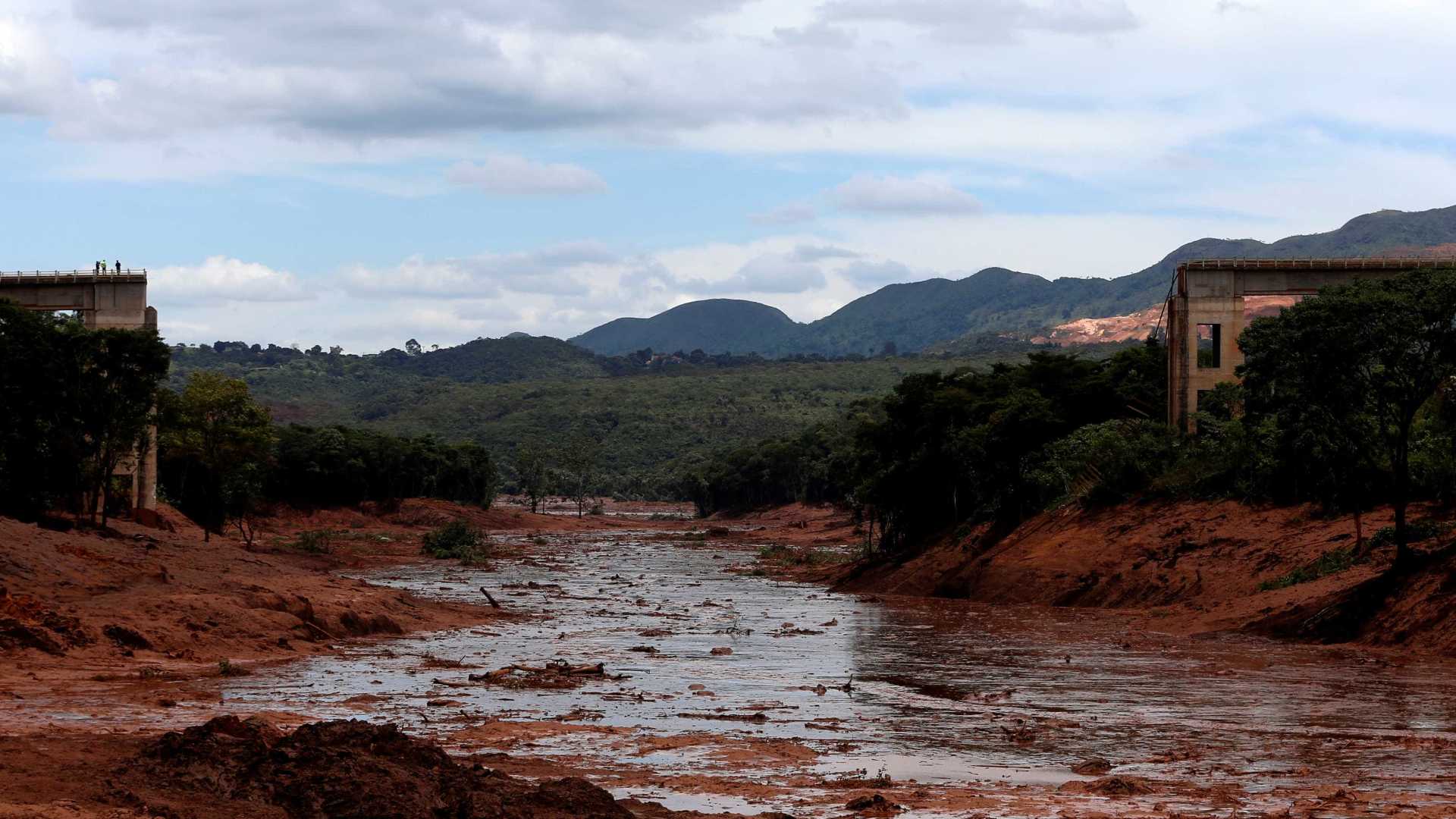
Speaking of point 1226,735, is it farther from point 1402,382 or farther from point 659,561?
point 659,561

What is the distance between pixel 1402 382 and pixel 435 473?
102843 mm

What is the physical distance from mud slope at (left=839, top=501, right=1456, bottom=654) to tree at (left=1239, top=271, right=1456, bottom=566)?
1.65 m

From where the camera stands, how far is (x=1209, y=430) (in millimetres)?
48500

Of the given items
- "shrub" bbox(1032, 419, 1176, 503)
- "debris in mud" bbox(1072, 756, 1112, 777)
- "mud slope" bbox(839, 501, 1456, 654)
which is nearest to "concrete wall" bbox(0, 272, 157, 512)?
"mud slope" bbox(839, 501, 1456, 654)

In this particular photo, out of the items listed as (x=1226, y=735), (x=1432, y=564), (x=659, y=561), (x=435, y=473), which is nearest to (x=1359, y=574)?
(x=1432, y=564)

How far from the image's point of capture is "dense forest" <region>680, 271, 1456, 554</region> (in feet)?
93.0

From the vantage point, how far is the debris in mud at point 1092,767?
15.9 m

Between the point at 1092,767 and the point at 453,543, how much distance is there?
66.7m

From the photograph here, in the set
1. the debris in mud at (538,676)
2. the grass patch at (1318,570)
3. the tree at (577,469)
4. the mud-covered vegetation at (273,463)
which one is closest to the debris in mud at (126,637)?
the debris in mud at (538,676)

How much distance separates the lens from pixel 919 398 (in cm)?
6016

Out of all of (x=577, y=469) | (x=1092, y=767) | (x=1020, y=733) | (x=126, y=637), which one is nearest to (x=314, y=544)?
(x=126, y=637)

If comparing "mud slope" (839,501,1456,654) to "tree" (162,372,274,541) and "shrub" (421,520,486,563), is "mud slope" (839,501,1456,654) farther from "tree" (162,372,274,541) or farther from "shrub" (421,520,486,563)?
"shrub" (421,520,486,563)

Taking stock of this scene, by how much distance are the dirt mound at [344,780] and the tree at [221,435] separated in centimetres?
4525

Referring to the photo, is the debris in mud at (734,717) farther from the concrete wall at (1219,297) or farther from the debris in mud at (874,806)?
the concrete wall at (1219,297)
